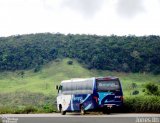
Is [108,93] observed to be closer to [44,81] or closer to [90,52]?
[44,81]

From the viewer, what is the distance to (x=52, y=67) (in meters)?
128

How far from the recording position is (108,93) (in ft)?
121

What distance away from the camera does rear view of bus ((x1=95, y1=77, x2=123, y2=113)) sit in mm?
36938

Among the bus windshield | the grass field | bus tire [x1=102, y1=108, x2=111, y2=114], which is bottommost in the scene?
the grass field

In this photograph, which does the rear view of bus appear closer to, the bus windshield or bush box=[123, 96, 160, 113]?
the bus windshield

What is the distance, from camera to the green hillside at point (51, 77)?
108938mm

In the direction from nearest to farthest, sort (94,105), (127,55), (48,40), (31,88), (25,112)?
(94,105) < (25,112) < (31,88) < (127,55) < (48,40)

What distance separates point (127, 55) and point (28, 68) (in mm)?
24633

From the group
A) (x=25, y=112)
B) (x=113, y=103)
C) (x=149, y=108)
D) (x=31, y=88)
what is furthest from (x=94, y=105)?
(x=31, y=88)

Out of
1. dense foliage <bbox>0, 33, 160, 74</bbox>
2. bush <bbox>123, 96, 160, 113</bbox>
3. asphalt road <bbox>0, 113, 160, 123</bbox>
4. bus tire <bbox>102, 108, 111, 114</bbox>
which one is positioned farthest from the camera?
dense foliage <bbox>0, 33, 160, 74</bbox>

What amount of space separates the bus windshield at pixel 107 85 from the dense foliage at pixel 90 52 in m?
83.4

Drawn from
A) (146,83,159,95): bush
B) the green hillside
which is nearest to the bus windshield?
(146,83,159,95): bush

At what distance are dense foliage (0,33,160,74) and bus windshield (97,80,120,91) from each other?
83.4m

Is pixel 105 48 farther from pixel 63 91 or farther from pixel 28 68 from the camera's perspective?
pixel 63 91
